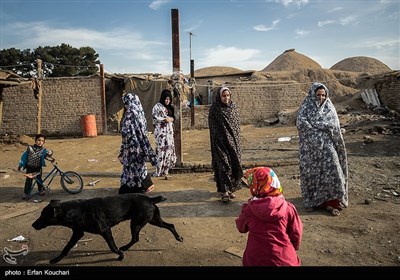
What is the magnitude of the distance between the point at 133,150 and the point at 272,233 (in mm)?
3688

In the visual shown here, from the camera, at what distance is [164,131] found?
22.4 ft

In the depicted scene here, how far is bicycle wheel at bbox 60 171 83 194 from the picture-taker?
232 inches

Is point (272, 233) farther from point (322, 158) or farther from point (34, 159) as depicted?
point (34, 159)

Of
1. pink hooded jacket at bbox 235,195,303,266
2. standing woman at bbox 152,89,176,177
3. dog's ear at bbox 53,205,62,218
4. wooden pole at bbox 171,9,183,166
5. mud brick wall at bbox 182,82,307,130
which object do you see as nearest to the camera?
pink hooded jacket at bbox 235,195,303,266

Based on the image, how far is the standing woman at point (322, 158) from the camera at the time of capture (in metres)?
4.58

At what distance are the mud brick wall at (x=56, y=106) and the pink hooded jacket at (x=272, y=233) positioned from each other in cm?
1401

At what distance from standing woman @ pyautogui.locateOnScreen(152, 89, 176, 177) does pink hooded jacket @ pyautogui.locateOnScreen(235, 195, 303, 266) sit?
15.3 feet

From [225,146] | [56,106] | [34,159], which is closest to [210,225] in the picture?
[225,146]

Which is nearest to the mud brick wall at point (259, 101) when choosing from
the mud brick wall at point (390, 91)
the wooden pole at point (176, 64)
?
the mud brick wall at point (390, 91)

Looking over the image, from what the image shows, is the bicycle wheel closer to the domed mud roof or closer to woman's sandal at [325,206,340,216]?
woman's sandal at [325,206,340,216]

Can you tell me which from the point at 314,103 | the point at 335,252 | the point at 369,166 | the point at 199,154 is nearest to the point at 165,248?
the point at 335,252

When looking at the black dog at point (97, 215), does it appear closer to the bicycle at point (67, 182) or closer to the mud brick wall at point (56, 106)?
the bicycle at point (67, 182)

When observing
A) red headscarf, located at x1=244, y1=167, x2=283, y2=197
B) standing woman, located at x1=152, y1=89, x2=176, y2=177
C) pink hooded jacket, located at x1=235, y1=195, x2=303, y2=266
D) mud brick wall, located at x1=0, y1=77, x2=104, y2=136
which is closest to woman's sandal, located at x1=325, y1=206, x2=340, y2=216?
pink hooded jacket, located at x1=235, y1=195, x2=303, y2=266

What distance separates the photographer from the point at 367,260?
3.28 meters
